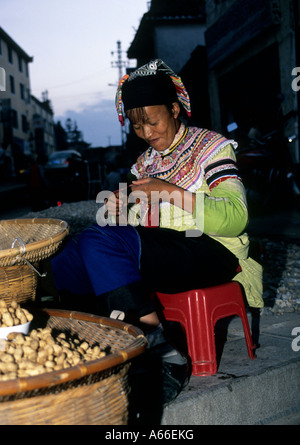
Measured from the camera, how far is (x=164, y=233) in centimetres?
202

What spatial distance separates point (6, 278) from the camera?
1.80 meters

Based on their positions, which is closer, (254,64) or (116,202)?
(116,202)

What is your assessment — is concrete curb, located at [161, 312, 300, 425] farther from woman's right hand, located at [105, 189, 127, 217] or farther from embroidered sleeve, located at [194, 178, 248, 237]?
woman's right hand, located at [105, 189, 127, 217]

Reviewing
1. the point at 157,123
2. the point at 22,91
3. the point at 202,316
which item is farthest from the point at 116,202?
the point at 22,91

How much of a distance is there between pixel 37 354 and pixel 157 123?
131 cm

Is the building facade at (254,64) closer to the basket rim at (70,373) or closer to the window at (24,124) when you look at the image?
the basket rim at (70,373)

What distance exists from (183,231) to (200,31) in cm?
1924

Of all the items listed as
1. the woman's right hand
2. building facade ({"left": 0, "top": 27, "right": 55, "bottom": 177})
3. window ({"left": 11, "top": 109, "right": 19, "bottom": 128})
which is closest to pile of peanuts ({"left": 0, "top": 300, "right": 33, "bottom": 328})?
the woman's right hand

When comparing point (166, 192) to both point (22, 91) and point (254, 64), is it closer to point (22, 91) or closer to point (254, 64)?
point (254, 64)

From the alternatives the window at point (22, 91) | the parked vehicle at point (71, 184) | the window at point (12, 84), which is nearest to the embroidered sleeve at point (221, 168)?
the parked vehicle at point (71, 184)

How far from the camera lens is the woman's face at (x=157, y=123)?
2.16m

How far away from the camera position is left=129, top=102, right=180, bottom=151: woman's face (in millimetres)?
2164

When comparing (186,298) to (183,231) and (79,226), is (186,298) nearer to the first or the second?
(183,231)
